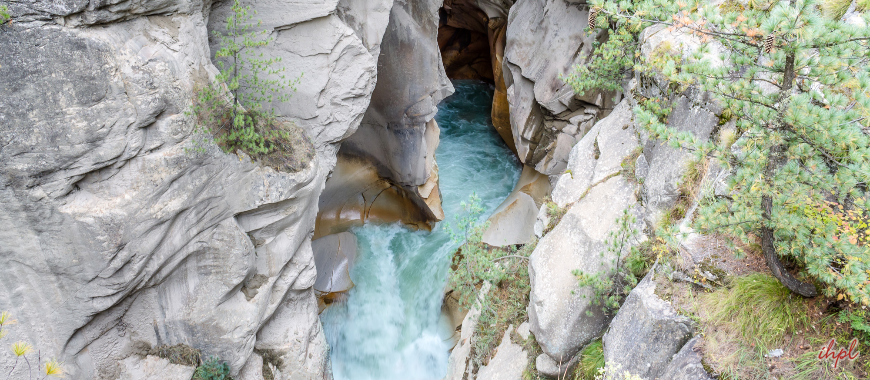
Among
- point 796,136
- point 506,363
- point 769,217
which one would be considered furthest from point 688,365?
point 506,363

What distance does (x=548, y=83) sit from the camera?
1191 centimetres

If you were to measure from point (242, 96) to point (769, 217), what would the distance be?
667cm

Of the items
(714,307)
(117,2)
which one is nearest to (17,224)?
(117,2)

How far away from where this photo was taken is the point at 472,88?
Answer: 19.7 m

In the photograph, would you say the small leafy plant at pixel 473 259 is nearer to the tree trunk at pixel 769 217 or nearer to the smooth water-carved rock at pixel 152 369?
the tree trunk at pixel 769 217

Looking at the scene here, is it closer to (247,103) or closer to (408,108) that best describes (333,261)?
(408,108)

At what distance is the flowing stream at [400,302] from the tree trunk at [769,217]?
7119 mm

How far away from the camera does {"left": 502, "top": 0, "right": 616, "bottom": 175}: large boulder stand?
11477mm

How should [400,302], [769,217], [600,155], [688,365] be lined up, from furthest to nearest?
[400,302] → [600,155] → [688,365] → [769,217]

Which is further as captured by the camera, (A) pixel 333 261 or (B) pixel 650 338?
(A) pixel 333 261

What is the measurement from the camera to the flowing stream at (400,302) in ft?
32.4

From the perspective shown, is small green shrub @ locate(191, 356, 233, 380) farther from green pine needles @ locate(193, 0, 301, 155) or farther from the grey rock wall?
the grey rock wall

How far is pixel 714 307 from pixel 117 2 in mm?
6538
